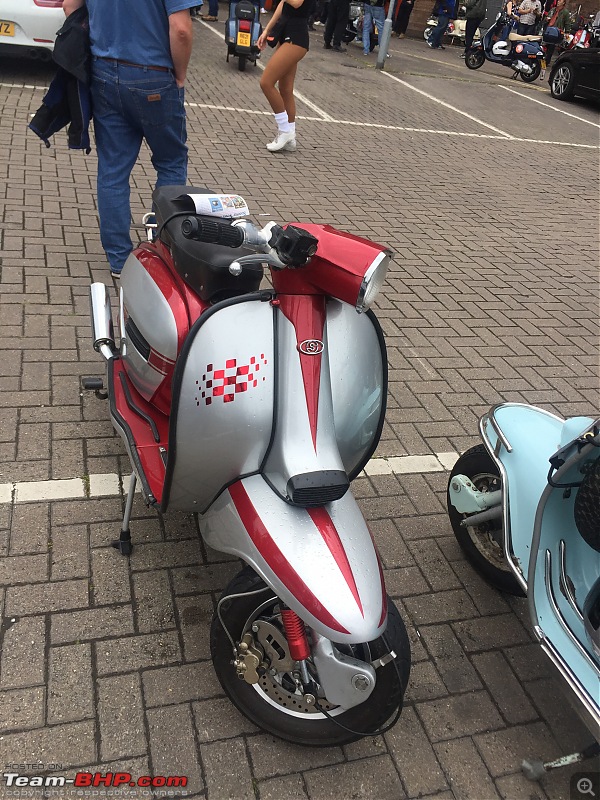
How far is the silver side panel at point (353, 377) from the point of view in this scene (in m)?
2.02

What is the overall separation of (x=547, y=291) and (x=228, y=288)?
158 inches

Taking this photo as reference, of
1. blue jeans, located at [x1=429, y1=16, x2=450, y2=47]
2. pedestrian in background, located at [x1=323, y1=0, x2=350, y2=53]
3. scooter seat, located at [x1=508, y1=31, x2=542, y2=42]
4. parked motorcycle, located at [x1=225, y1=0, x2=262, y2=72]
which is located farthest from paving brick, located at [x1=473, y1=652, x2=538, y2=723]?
blue jeans, located at [x1=429, y1=16, x2=450, y2=47]

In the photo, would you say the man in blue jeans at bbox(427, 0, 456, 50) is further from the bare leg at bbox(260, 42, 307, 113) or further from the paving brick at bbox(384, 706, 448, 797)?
the paving brick at bbox(384, 706, 448, 797)

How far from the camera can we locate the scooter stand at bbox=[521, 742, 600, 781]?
1947 millimetres

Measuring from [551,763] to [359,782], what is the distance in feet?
1.90

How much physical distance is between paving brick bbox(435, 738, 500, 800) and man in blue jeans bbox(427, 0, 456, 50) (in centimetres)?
1888

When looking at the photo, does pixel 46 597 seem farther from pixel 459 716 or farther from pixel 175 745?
pixel 459 716

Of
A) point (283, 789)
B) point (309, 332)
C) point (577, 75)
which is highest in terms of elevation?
point (577, 75)

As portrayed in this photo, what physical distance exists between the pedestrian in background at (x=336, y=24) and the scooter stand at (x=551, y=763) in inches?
551

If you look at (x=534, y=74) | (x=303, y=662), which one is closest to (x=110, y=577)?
(x=303, y=662)

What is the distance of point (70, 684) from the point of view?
2084mm

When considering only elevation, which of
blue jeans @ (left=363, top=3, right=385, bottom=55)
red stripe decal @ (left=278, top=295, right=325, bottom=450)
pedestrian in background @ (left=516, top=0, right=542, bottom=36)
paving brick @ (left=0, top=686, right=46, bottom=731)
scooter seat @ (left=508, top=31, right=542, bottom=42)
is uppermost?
pedestrian in background @ (left=516, top=0, right=542, bottom=36)

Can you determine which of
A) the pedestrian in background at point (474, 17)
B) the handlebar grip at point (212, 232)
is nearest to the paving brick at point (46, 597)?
the handlebar grip at point (212, 232)

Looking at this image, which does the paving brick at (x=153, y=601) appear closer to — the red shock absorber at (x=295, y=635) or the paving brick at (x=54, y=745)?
the paving brick at (x=54, y=745)
